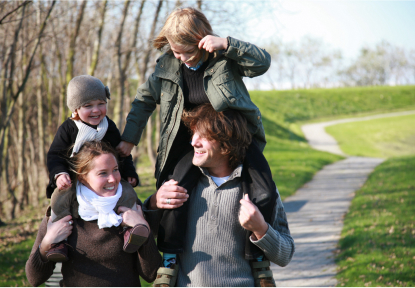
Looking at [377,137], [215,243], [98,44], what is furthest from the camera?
[377,137]

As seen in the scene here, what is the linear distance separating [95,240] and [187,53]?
127 centimetres

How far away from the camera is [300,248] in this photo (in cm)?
664

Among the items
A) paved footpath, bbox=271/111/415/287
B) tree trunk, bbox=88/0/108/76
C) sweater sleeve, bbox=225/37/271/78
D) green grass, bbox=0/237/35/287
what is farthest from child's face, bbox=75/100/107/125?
tree trunk, bbox=88/0/108/76

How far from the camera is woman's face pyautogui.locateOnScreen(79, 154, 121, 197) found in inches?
84.9

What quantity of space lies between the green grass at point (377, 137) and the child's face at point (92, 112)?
74.0 feet

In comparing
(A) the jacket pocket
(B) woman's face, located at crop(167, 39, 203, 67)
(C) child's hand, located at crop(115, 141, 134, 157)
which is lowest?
(C) child's hand, located at crop(115, 141, 134, 157)

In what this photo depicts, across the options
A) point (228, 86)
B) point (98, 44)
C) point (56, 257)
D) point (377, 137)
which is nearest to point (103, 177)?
point (56, 257)

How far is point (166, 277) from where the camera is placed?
7.32ft

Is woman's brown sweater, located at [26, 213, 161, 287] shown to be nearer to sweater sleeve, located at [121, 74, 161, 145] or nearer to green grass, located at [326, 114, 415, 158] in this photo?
sweater sleeve, located at [121, 74, 161, 145]

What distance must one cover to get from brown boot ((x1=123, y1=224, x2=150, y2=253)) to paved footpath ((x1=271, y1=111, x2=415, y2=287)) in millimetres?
3758

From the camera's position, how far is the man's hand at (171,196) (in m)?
2.24

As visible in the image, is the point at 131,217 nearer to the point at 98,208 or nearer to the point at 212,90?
the point at 98,208

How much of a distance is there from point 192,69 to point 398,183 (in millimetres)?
10556

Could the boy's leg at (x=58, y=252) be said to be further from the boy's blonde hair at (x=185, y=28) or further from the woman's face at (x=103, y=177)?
the boy's blonde hair at (x=185, y=28)
